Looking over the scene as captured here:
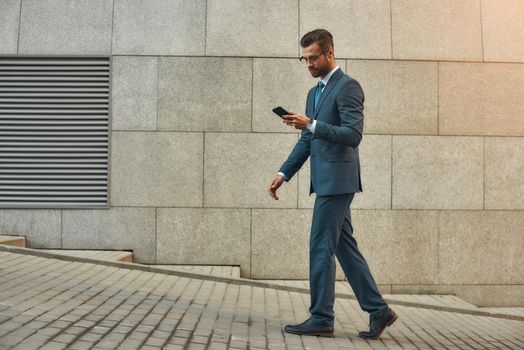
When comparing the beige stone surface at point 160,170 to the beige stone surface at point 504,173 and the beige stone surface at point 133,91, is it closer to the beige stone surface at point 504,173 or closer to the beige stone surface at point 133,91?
the beige stone surface at point 133,91

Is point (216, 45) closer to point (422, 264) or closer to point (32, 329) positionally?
point (422, 264)

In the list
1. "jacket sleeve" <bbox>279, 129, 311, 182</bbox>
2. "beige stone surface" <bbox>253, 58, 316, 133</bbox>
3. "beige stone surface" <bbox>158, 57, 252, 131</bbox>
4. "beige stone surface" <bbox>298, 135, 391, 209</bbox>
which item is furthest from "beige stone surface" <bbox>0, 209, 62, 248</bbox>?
"jacket sleeve" <bbox>279, 129, 311, 182</bbox>

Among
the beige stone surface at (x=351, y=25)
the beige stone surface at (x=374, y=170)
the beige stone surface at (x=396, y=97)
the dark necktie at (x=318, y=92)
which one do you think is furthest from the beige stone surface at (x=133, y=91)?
the dark necktie at (x=318, y=92)

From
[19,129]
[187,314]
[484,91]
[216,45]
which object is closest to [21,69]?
[19,129]

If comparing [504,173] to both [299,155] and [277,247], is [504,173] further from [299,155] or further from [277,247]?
[299,155]

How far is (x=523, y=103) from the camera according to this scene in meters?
8.96

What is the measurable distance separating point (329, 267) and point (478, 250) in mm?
4786

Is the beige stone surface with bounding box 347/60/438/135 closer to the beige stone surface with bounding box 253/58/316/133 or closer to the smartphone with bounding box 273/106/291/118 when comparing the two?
the beige stone surface with bounding box 253/58/316/133

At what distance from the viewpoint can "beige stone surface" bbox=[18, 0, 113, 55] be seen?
8.84 metres

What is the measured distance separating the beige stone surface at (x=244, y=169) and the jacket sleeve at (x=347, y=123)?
13.1 feet

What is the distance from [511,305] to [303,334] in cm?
514

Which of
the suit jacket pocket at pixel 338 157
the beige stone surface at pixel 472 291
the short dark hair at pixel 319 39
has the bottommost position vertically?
the beige stone surface at pixel 472 291

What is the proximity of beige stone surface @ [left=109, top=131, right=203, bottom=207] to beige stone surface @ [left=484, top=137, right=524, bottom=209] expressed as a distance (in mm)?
4075

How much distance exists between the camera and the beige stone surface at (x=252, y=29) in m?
8.83
